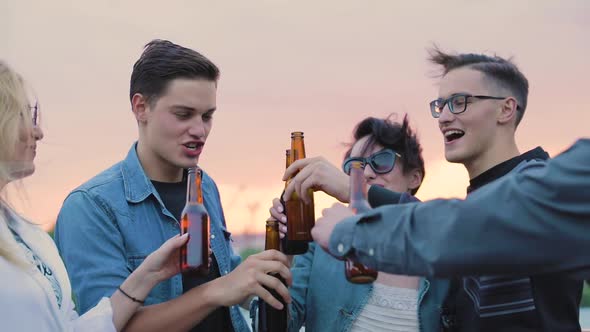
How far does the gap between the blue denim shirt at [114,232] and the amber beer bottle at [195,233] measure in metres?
0.39

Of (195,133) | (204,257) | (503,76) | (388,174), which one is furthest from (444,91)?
(204,257)

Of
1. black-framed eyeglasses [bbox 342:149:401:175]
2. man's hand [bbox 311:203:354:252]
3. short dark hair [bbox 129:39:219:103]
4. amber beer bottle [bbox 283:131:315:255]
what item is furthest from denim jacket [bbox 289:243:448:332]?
short dark hair [bbox 129:39:219:103]

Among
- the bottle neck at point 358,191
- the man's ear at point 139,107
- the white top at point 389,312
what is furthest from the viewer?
the man's ear at point 139,107

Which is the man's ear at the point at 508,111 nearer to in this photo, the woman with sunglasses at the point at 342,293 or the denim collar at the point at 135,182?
the woman with sunglasses at the point at 342,293

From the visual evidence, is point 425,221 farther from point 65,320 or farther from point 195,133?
point 195,133

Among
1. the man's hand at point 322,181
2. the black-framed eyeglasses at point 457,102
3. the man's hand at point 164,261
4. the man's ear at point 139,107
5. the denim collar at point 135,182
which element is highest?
the black-framed eyeglasses at point 457,102

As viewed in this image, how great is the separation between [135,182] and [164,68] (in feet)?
1.95

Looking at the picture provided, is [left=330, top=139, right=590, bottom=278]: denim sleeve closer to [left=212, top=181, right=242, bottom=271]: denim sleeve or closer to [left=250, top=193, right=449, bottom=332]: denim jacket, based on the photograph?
[left=250, top=193, right=449, bottom=332]: denim jacket

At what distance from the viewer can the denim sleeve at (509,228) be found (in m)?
1.51

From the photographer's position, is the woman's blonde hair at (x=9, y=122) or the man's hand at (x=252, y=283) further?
the man's hand at (x=252, y=283)

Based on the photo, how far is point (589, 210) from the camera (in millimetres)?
1505

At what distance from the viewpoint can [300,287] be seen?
9.99 feet

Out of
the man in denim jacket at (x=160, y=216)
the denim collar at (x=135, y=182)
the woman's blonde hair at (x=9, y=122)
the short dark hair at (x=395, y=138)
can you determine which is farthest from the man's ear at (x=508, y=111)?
the woman's blonde hair at (x=9, y=122)

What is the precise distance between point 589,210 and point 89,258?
190 cm
